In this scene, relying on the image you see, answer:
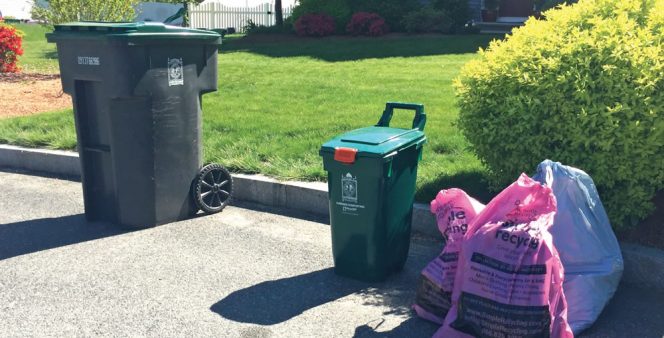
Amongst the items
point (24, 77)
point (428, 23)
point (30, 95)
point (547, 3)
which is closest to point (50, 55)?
point (24, 77)

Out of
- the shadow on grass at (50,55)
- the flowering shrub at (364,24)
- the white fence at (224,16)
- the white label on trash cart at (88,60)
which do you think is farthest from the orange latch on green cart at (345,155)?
the white fence at (224,16)

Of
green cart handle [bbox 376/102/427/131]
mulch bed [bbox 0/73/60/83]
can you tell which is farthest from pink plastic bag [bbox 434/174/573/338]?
mulch bed [bbox 0/73/60/83]

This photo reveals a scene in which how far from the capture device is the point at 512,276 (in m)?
3.35

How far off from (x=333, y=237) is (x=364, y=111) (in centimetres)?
410

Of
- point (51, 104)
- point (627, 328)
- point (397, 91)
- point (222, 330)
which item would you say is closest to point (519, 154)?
point (627, 328)

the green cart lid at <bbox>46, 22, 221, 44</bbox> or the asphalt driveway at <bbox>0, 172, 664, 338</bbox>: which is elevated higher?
the green cart lid at <bbox>46, 22, 221, 44</bbox>

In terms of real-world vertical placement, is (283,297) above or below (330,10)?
below

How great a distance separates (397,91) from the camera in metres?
9.66

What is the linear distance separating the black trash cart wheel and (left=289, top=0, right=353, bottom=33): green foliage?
1401 cm

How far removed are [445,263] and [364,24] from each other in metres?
15.4

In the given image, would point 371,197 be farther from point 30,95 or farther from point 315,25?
point 315,25

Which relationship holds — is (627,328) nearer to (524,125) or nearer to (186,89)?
(524,125)

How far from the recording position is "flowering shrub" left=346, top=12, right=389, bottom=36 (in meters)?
18.3

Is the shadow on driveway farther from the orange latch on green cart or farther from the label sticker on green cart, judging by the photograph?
the orange latch on green cart
